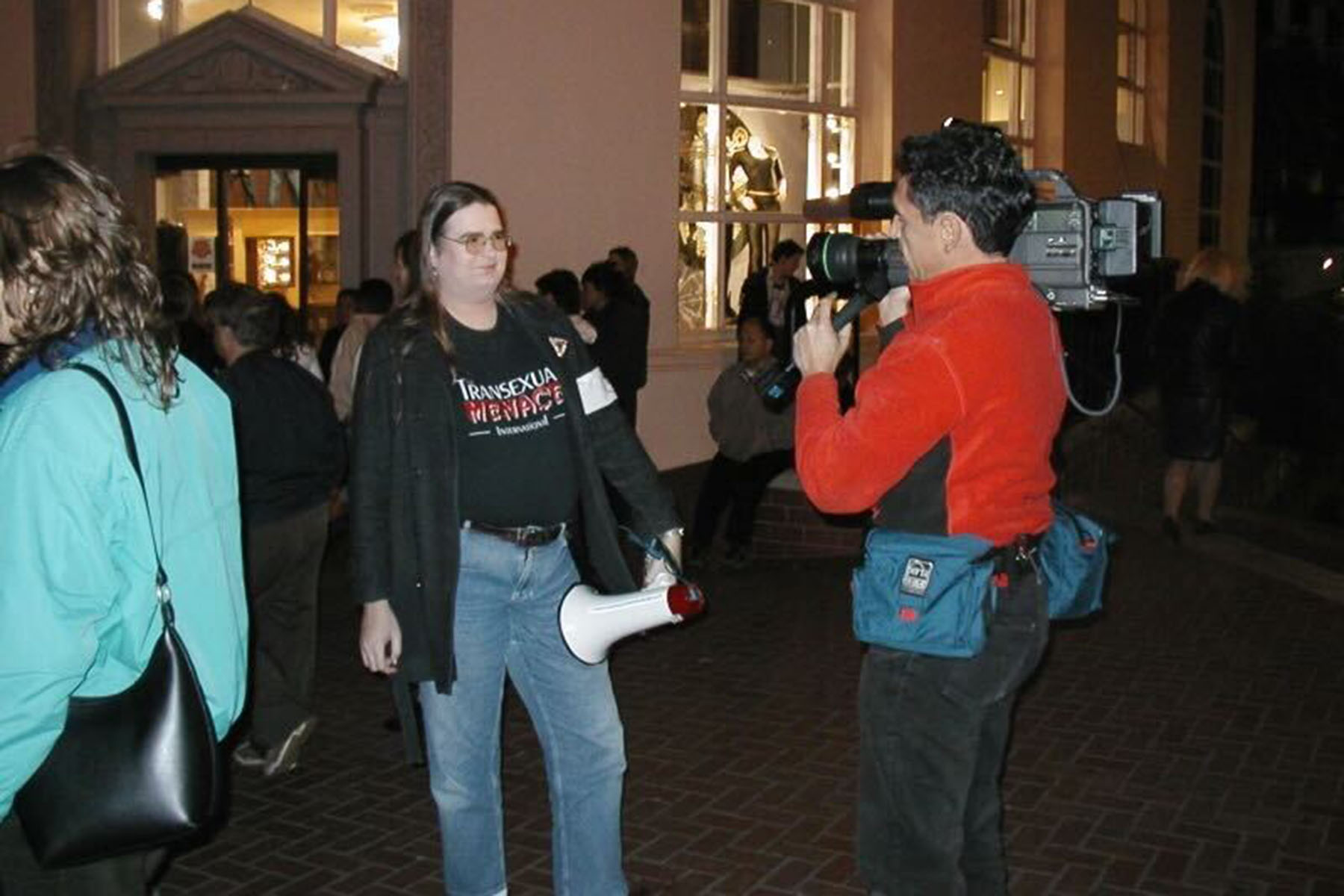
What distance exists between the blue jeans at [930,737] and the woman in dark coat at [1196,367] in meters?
7.61

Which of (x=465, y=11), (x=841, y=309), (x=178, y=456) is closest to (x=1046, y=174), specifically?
(x=841, y=309)

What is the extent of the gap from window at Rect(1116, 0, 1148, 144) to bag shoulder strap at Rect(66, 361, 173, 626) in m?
20.8

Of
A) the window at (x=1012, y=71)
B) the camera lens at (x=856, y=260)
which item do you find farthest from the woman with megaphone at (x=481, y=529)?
the window at (x=1012, y=71)

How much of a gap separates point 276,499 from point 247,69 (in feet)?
23.7

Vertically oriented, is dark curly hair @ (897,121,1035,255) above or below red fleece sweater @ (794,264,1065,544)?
above

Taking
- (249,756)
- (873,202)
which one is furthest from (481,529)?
(249,756)

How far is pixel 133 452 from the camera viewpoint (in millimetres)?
2611

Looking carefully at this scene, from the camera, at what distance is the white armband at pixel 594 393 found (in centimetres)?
412

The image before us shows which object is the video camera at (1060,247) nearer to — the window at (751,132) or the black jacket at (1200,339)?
the black jacket at (1200,339)

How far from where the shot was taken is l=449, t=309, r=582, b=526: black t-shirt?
3.88 metres

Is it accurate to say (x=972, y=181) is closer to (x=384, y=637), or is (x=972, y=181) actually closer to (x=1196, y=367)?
(x=384, y=637)

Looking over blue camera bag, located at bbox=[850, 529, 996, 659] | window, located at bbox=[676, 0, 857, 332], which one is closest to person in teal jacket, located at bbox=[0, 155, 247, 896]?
blue camera bag, located at bbox=[850, 529, 996, 659]

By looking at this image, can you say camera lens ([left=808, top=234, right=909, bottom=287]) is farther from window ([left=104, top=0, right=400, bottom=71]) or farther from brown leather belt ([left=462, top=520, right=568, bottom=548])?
window ([left=104, top=0, right=400, bottom=71])

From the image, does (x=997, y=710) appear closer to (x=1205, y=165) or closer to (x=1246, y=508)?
(x=1246, y=508)
